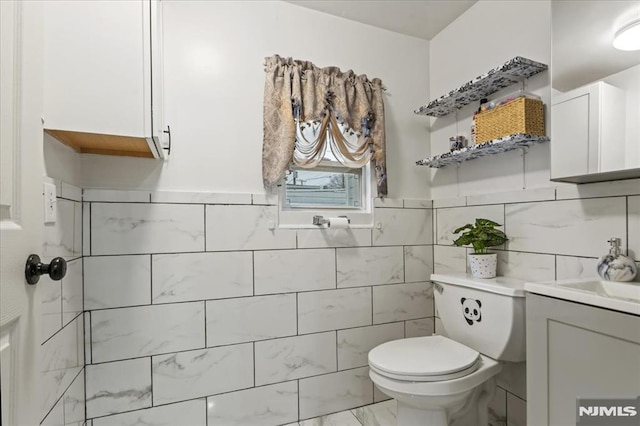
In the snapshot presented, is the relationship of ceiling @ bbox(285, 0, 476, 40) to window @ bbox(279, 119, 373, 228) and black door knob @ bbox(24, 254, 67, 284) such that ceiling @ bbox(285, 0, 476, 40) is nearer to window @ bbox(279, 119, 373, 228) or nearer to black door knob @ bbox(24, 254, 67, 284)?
window @ bbox(279, 119, 373, 228)

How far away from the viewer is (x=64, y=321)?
121cm

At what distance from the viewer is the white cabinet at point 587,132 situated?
115cm

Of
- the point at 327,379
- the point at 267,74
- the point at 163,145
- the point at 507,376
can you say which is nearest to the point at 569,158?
the point at 507,376

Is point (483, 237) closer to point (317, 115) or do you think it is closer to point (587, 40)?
point (587, 40)

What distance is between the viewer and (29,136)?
28.5 inches

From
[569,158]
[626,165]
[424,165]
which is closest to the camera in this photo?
[626,165]

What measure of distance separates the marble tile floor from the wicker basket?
1539 mm

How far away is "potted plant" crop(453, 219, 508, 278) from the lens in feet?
5.24

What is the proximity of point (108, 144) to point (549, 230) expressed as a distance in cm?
192

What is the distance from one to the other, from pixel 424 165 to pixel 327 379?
138 cm

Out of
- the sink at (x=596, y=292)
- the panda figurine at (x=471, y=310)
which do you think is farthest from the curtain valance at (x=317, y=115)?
the sink at (x=596, y=292)

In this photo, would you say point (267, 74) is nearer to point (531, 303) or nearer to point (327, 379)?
point (531, 303)

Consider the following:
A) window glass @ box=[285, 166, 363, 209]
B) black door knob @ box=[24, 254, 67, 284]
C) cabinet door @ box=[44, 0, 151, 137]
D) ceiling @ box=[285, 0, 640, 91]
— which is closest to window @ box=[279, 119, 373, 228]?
window glass @ box=[285, 166, 363, 209]

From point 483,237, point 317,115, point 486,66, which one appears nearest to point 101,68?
point 317,115
